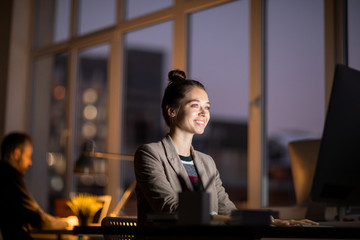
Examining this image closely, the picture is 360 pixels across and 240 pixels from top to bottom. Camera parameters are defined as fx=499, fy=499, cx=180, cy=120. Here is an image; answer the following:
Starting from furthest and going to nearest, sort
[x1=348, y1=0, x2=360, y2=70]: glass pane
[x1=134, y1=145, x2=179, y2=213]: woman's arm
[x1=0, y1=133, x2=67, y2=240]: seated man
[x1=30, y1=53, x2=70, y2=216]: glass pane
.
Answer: [x1=30, y1=53, x2=70, y2=216]: glass pane
[x1=0, y1=133, x2=67, y2=240]: seated man
[x1=348, y1=0, x2=360, y2=70]: glass pane
[x1=134, y1=145, x2=179, y2=213]: woman's arm

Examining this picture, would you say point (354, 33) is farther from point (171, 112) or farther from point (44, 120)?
point (44, 120)

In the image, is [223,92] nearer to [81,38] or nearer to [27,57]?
[81,38]

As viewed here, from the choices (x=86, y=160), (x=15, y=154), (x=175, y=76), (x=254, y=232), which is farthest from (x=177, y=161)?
(x=15, y=154)

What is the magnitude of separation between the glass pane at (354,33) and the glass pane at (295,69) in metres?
0.19

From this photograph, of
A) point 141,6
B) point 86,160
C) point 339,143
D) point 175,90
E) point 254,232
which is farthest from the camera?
point 141,6

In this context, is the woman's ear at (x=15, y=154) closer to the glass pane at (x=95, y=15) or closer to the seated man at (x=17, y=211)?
the seated man at (x=17, y=211)

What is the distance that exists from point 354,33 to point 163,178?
182cm

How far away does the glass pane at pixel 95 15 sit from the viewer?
5.26m

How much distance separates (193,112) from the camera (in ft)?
7.04

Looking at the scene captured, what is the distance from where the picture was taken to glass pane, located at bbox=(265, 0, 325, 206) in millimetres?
3453

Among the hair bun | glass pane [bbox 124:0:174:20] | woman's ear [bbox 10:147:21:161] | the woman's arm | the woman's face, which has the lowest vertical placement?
the woman's arm

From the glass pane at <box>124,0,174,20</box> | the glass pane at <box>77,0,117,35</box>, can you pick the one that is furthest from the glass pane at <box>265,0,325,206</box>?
the glass pane at <box>77,0,117,35</box>

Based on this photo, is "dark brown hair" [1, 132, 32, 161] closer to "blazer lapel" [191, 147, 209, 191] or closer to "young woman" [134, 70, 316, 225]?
"young woman" [134, 70, 316, 225]

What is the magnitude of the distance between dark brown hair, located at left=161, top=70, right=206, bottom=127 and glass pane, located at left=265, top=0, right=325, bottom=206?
1.37 m
